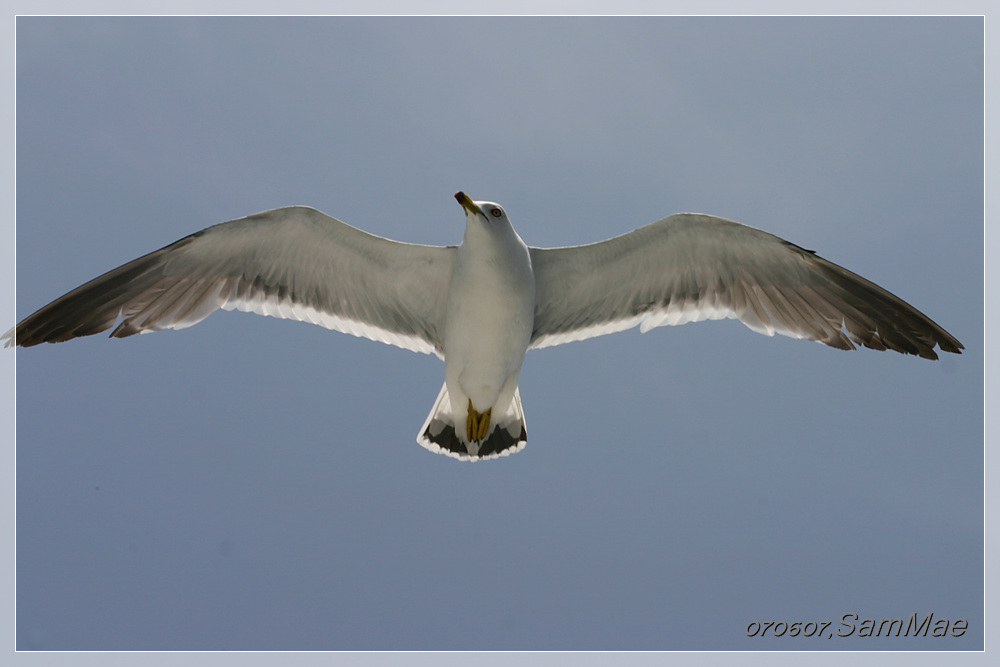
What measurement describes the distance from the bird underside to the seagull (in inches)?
0.5

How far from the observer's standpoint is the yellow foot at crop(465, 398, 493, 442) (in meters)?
6.68

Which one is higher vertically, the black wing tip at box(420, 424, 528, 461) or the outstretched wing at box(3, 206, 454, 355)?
the outstretched wing at box(3, 206, 454, 355)

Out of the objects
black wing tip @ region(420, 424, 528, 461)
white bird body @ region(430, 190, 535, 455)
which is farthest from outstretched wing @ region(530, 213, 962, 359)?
black wing tip @ region(420, 424, 528, 461)

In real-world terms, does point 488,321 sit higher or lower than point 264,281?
lower

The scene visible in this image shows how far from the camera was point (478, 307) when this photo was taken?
592 centimetres

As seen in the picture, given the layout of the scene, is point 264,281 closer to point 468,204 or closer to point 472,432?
point 468,204

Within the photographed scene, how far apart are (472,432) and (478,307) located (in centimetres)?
133

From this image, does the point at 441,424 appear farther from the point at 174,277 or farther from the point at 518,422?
the point at 174,277

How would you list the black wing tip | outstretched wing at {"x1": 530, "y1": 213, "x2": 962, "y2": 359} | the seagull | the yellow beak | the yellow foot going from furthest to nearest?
1. the black wing tip
2. the yellow foot
3. outstretched wing at {"x1": 530, "y1": 213, "x2": 962, "y2": 359}
4. the seagull
5. the yellow beak

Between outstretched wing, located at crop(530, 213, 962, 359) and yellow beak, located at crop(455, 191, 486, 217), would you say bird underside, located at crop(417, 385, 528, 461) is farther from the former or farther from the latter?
yellow beak, located at crop(455, 191, 486, 217)

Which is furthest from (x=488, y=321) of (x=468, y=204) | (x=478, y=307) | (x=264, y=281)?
(x=264, y=281)

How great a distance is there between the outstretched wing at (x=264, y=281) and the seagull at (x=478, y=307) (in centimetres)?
1

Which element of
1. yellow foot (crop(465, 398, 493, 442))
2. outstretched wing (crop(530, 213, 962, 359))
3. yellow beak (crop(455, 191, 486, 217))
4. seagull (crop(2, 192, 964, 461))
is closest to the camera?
yellow beak (crop(455, 191, 486, 217))

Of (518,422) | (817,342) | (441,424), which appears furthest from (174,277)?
(817,342)
